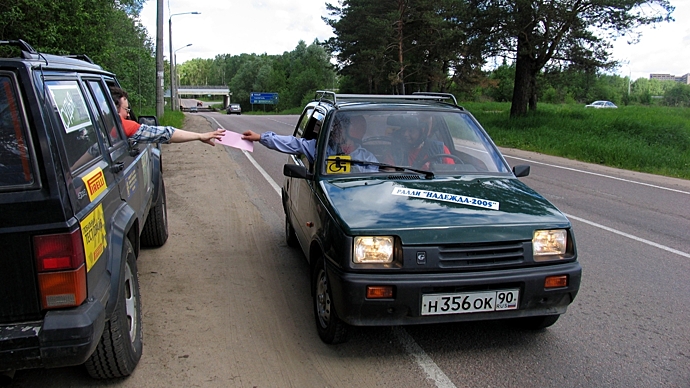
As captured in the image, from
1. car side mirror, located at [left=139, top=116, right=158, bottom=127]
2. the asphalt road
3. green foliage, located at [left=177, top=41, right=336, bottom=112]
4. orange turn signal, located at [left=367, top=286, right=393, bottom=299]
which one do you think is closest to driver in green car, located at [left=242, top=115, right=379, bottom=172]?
the asphalt road

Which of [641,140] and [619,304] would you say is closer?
[619,304]

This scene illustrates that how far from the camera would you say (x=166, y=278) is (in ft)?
17.2

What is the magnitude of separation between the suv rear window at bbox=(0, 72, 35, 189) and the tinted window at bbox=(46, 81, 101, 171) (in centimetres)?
20

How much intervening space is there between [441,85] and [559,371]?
1691 inches

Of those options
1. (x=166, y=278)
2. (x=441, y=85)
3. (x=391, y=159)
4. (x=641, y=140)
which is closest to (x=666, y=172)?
(x=641, y=140)

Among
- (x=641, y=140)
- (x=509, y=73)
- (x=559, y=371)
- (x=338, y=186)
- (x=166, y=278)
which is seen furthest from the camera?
(x=509, y=73)

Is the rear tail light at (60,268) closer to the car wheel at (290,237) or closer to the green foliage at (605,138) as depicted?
the car wheel at (290,237)

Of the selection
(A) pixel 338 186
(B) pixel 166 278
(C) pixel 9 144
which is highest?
(C) pixel 9 144

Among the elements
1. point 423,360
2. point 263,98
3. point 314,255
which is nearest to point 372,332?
point 423,360

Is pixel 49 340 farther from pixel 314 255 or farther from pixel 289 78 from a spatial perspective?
pixel 289 78

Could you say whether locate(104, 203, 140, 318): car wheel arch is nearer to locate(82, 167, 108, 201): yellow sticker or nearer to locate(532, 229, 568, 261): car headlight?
locate(82, 167, 108, 201): yellow sticker

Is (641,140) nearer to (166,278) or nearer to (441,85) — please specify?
(166,278)

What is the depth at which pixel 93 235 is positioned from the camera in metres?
2.76

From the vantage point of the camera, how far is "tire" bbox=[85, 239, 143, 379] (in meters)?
3.07
